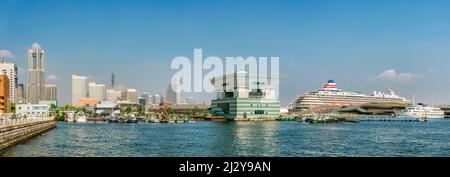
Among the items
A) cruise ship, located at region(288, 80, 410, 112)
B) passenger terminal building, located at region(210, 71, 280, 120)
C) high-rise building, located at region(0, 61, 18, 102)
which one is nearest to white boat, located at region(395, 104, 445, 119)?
cruise ship, located at region(288, 80, 410, 112)

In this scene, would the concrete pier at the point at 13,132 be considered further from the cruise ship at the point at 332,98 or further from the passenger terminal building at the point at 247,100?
the cruise ship at the point at 332,98

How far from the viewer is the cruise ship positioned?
10834cm

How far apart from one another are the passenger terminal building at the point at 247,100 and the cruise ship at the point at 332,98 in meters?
27.4

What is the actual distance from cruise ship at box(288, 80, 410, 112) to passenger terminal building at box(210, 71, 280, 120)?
27396mm

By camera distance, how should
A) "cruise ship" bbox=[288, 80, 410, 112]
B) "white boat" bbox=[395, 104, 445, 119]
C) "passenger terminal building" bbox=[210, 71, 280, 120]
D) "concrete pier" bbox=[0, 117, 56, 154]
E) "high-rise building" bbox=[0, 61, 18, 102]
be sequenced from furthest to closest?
"cruise ship" bbox=[288, 80, 410, 112], "white boat" bbox=[395, 104, 445, 119], "high-rise building" bbox=[0, 61, 18, 102], "passenger terminal building" bbox=[210, 71, 280, 120], "concrete pier" bbox=[0, 117, 56, 154]

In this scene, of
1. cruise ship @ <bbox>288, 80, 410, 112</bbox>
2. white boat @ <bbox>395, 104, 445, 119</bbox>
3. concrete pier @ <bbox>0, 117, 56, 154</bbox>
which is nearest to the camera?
concrete pier @ <bbox>0, 117, 56, 154</bbox>

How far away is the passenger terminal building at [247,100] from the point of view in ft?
258

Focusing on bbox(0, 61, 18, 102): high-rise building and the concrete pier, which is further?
bbox(0, 61, 18, 102): high-rise building

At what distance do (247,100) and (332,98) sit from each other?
3922 centimetres

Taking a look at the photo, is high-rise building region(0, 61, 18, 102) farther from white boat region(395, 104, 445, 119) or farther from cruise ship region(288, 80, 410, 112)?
white boat region(395, 104, 445, 119)

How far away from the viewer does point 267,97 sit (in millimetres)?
81562

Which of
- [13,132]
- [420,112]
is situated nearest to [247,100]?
[420,112]

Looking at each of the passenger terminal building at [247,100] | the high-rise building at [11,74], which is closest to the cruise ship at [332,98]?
the passenger terminal building at [247,100]
